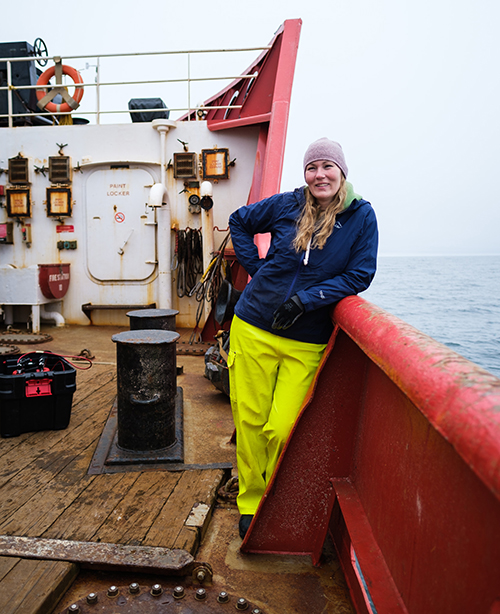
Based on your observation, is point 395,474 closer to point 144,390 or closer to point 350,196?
point 350,196

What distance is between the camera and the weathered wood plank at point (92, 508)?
7.52 ft

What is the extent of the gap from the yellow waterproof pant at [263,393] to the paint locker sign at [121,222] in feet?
19.4

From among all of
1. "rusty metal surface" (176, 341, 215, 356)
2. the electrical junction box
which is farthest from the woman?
the electrical junction box

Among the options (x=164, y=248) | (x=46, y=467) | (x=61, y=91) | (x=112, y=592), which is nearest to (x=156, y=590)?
(x=112, y=592)

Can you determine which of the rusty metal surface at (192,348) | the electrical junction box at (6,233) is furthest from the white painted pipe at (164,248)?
the electrical junction box at (6,233)

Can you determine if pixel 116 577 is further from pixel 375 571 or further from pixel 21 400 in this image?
pixel 21 400

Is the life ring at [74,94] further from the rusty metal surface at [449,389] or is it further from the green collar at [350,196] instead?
the rusty metal surface at [449,389]

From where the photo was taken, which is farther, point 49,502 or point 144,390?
point 144,390

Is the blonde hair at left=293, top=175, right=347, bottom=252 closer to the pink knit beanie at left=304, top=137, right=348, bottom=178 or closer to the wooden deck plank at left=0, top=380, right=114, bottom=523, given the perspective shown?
the pink knit beanie at left=304, top=137, right=348, bottom=178

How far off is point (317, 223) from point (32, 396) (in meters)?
2.53

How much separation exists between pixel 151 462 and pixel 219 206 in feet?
17.5

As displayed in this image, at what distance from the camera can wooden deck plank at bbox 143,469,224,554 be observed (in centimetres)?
225

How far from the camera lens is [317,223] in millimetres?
2164

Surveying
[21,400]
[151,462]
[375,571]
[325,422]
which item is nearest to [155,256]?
[21,400]
